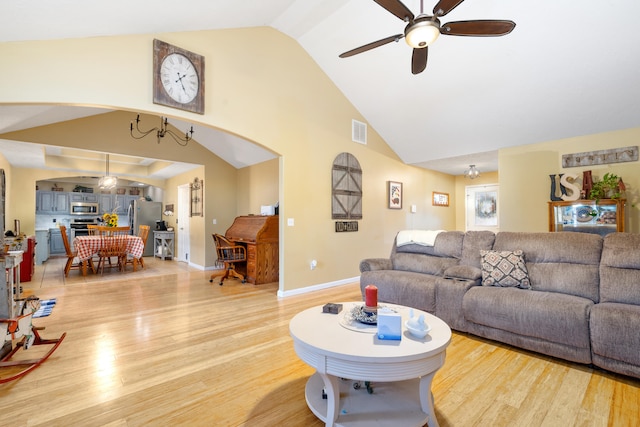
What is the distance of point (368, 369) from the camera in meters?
1.39

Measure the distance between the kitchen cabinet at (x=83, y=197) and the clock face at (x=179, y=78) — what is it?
27.2 feet

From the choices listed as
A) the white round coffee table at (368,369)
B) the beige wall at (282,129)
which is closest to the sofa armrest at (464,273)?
the white round coffee table at (368,369)

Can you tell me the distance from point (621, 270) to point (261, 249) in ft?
14.9

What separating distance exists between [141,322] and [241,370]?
5.58 ft

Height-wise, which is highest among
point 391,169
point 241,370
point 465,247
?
point 391,169

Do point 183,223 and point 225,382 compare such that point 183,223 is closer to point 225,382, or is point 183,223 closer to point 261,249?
point 261,249

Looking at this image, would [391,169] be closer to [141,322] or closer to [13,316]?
[141,322]

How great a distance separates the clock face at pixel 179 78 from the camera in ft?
10.6

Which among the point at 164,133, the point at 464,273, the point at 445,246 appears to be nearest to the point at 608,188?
the point at 445,246

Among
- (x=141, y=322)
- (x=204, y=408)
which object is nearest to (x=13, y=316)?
(x=141, y=322)

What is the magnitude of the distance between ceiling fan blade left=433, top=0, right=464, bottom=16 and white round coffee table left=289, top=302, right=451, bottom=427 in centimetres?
223

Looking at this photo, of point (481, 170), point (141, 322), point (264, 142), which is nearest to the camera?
point (141, 322)

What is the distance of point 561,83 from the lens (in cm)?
378

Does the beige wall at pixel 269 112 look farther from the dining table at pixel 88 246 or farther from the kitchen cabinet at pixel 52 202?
the kitchen cabinet at pixel 52 202
